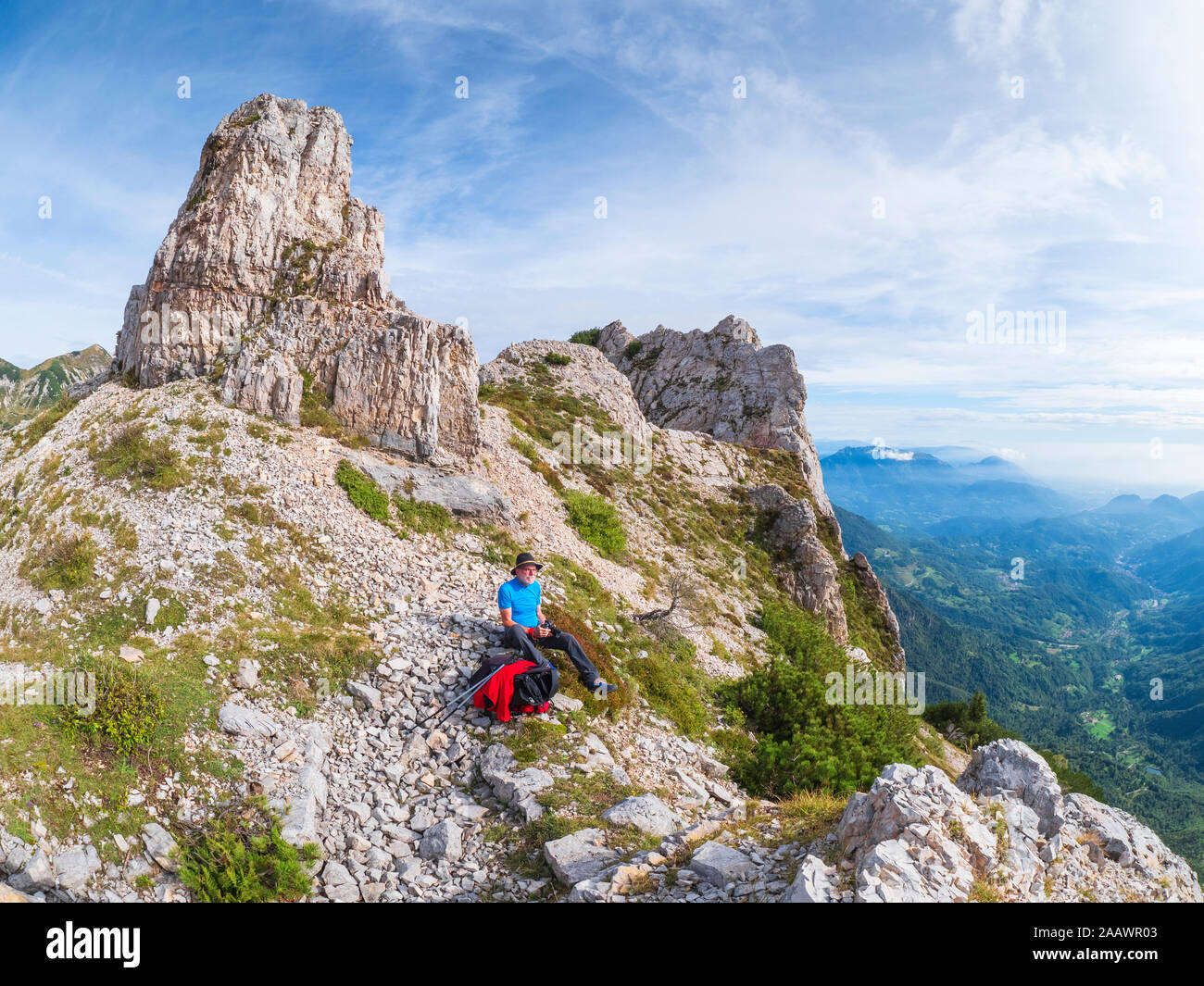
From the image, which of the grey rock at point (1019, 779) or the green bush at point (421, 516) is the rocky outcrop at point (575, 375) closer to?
the green bush at point (421, 516)

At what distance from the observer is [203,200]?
69.6 ft

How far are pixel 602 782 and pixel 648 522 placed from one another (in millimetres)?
23238

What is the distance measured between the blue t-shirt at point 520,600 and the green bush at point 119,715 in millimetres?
6025

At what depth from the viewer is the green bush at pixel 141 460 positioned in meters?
15.7

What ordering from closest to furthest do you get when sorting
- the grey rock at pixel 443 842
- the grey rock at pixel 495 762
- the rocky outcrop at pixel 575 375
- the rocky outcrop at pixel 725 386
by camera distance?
1. the grey rock at pixel 443 842
2. the grey rock at pixel 495 762
3. the rocky outcrop at pixel 575 375
4. the rocky outcrop at pixel 725 386

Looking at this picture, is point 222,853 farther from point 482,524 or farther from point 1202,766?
point 1202,766

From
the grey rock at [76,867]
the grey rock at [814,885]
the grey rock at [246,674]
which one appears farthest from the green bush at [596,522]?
the grey rock at [76,867]

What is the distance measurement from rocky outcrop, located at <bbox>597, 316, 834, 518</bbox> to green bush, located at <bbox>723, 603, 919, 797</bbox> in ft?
112

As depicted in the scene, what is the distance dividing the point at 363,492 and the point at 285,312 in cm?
822

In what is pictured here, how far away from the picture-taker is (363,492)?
60.2 feet

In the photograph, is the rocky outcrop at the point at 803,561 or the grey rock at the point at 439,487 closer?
the grey rock at the point at 439,487

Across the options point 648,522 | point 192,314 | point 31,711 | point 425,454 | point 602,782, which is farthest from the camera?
point 648,522

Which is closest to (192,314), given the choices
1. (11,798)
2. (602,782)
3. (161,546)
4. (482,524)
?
(161,546)

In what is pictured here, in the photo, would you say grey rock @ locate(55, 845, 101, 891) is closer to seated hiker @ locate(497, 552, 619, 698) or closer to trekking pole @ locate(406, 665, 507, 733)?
trekking pole @ locate(406, 665, 507, 733)
